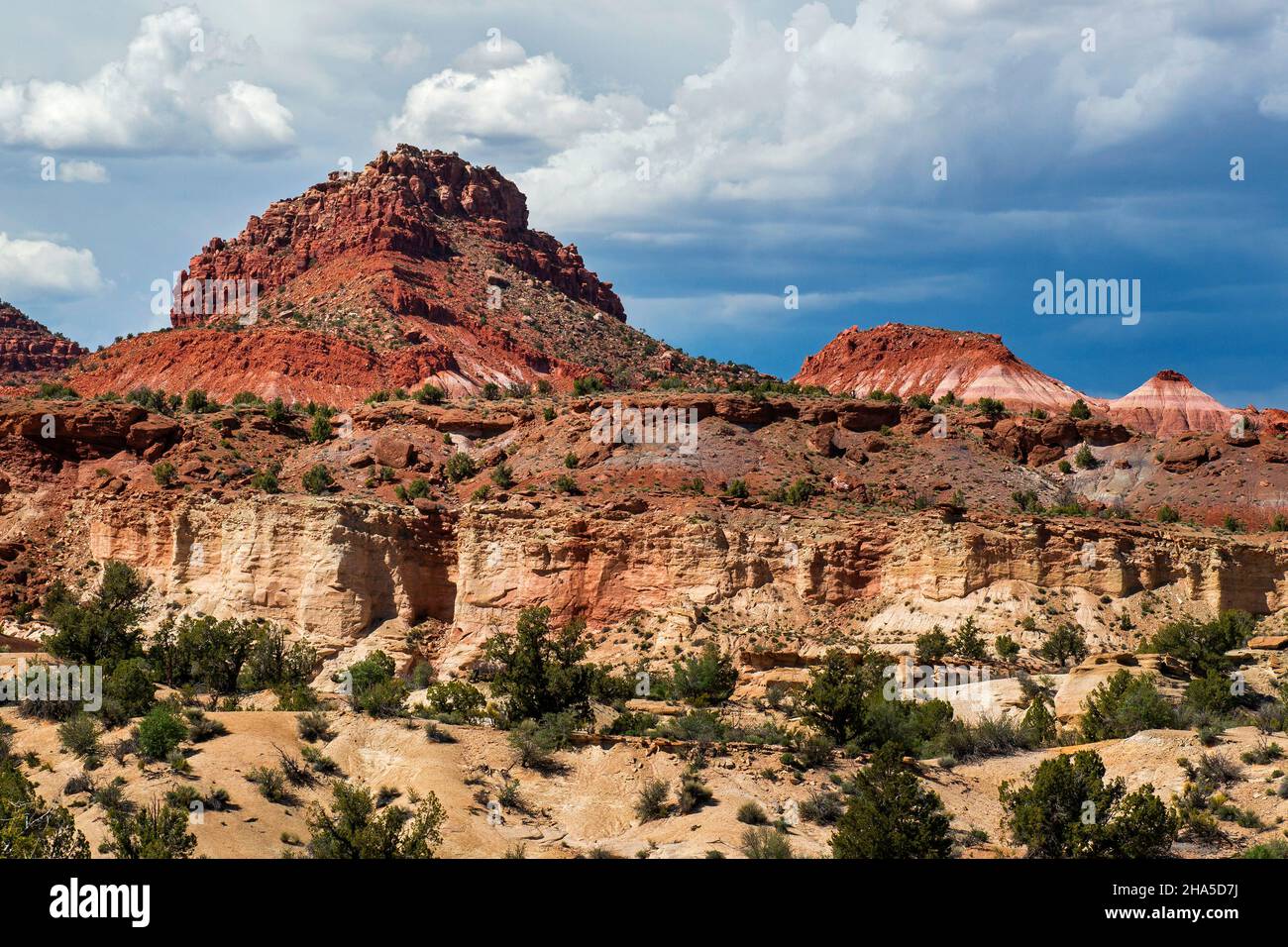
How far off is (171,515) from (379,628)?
10177 millimetres

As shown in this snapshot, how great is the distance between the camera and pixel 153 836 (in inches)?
997

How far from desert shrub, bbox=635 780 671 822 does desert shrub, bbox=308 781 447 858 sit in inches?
169

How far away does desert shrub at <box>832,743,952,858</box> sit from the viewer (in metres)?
26.0

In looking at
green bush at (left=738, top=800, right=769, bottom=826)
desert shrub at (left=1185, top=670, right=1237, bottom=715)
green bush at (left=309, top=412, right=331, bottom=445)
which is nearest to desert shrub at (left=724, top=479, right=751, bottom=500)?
green bush at (left=309, top=412, right=331, bottom=445)

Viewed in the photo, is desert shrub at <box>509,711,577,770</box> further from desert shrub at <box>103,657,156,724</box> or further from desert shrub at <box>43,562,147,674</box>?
desert shrub at <box>43,562,147,674</box>

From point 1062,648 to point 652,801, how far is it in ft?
69.8

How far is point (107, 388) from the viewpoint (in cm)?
8588

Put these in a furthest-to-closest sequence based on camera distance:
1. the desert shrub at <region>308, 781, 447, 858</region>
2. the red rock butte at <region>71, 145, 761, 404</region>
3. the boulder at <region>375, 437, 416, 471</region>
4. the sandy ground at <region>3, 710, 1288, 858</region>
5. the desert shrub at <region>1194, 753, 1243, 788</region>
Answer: the red rock butte at <region>71, 145, 761, 404</region> → the boulder at <region>375, 437, 416, 471</region> → the desert shrub at <region>1194, 753, 1243, 788</region> → the sandy ground at <region>3, 710, 1288, 858</region> → the desert shrub at <region>308, 781, 447, 858</region>

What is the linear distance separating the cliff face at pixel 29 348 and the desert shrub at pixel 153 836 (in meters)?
86.2

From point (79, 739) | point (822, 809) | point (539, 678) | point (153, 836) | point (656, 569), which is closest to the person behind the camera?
point (153, 836)

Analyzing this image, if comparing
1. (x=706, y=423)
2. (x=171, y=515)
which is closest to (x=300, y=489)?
(x=171, y=515)

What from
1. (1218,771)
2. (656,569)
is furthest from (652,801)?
(656,569)

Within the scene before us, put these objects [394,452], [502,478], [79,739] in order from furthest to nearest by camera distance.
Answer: [394,452] < [502,478] < [79,739]

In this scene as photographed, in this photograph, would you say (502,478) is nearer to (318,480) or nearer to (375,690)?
(318,480)
